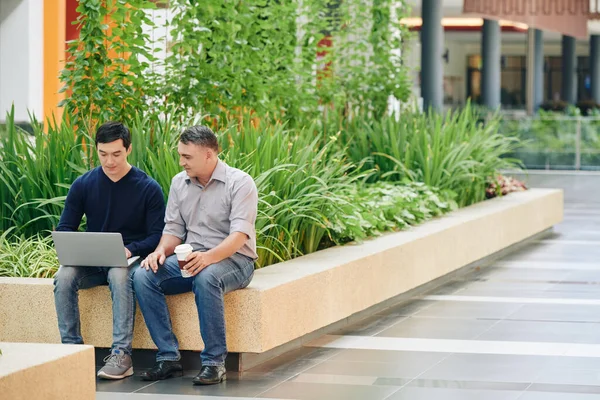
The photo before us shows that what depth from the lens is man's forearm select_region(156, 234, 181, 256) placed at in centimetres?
693

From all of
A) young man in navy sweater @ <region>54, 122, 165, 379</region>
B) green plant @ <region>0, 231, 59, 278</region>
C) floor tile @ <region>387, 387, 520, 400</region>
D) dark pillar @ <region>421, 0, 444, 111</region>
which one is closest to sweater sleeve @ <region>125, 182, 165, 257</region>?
young man in navy sweater @ <region>54, 122, 165, 379</region>

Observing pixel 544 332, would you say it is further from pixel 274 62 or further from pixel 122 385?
pixel 274 62

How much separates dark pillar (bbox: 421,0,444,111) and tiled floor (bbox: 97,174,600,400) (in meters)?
11.9

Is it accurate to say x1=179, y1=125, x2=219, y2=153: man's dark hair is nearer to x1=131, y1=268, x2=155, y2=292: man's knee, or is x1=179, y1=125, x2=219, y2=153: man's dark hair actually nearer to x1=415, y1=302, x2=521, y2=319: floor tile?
x1=131, y1=268, x2=155, y2=292: man's knee

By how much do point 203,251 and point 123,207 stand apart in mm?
554

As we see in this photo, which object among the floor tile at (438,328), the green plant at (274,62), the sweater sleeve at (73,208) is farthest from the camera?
the green plant at (274,62)

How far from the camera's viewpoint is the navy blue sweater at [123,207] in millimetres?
7031

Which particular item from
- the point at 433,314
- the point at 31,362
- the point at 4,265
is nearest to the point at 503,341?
the point at 433,314

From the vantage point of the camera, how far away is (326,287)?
7.86m

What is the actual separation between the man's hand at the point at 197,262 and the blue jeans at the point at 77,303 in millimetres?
477

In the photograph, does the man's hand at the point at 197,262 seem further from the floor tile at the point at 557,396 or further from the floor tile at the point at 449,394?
the floor tile at the point at 557,396

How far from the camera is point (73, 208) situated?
23.3 feet

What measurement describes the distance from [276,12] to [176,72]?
1.58 meters

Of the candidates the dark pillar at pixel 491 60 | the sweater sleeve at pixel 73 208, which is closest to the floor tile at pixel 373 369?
the sweater sleeve at pixel 73 208
